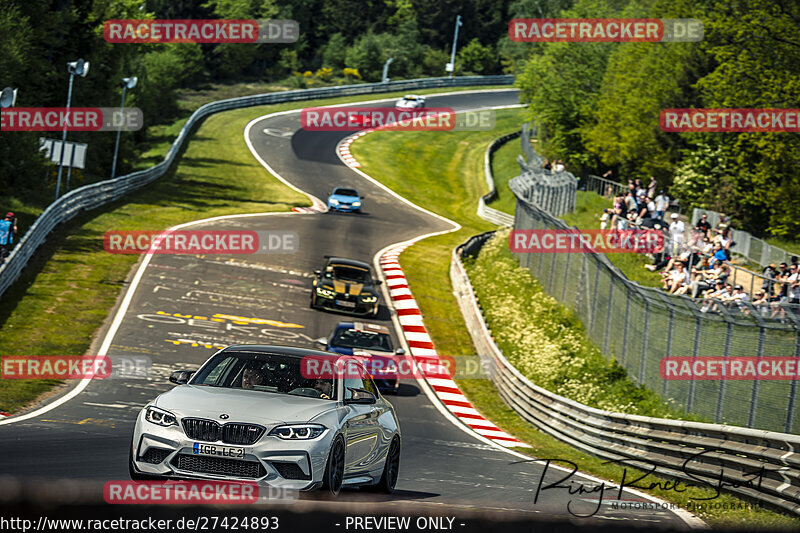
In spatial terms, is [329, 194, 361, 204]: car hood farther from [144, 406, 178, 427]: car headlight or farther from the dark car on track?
[144, 406, 178, 427]: car headlight

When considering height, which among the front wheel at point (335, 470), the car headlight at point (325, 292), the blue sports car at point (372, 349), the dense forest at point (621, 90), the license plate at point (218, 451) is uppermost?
the dense forest at point (621, 90)

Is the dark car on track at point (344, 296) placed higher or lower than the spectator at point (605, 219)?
lower

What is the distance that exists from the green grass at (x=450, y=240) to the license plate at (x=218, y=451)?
4.12 metres

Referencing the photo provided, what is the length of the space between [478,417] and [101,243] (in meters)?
18.5

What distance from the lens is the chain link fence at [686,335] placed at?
14.5 meters

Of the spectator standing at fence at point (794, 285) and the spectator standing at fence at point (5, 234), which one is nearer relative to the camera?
the spectator standing at fence at point (794, 285)

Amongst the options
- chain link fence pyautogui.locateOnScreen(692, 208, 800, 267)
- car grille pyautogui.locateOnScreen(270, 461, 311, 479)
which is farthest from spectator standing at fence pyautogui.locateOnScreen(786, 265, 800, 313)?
car grille pyautogui.locateOnScreen(270, 461, 311, 479)

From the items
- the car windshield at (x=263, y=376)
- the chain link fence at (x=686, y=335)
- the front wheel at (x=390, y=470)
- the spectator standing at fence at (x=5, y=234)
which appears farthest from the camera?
the spectator standing at fence at (x=5, y=234)

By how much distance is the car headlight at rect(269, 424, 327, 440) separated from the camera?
28.7ft

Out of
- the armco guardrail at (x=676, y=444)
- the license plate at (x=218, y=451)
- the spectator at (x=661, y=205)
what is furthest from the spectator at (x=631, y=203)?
the license plate at (x=218, y=451)

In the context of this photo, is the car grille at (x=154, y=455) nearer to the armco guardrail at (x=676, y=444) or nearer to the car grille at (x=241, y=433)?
the car grille at (x=241, y=433)

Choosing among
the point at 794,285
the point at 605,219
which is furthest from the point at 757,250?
the point at 794,285

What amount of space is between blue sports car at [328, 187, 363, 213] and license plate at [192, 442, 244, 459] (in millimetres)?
43647

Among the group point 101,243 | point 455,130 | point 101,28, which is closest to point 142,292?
point 101,243
